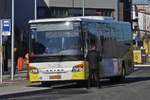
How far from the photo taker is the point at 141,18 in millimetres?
113812

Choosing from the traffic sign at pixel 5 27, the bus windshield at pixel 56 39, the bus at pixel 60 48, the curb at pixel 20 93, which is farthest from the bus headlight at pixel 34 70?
the traffic sign at pixel 5 27

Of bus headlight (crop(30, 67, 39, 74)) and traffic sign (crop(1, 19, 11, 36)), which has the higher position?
traffic sign (crop(1, 19, 11, 36))

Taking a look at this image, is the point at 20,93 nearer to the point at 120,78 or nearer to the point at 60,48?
the point at 60,48

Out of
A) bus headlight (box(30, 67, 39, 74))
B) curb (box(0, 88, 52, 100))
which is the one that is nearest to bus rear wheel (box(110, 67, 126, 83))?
bus headlight (box(30, 67, 39, 74))

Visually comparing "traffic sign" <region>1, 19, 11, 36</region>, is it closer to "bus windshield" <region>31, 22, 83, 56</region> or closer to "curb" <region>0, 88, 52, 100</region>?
"bus windshield" <region>31, 22, 83, 56</region>

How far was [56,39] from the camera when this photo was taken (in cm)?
2434

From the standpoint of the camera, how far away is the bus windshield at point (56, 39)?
79.3 ft

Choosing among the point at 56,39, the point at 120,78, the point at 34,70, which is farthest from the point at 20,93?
the point at 120,78

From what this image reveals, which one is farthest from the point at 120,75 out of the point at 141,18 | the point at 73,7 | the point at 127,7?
the point at 141,18

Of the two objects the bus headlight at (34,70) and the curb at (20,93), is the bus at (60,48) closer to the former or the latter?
the bus headlight at (34,70)

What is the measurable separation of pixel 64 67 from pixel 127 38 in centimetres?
741

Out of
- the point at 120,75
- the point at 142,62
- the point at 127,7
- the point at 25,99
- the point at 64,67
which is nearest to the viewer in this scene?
the point at 25,99

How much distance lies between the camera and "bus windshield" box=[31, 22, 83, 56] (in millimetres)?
24172

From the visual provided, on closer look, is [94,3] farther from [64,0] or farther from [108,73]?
[108,73]
